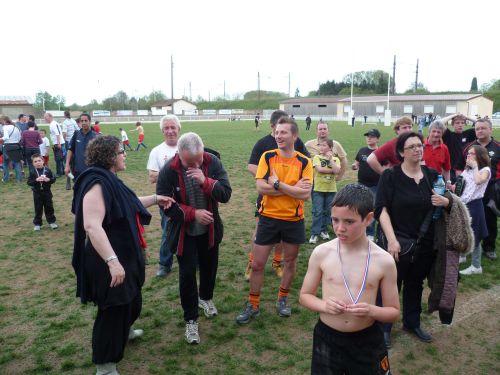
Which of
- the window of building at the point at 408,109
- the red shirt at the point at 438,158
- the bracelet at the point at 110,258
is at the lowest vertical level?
the bracelet at the point at 110,258

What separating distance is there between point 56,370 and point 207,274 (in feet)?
5.20

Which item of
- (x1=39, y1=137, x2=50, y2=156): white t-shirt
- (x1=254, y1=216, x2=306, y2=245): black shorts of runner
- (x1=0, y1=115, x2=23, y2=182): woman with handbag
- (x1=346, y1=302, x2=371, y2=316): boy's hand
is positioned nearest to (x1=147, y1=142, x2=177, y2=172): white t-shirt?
(x1=254, y1=216, x2=306, y2=245): black shorts of runner

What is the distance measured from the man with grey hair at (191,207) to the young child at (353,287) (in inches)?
63.1

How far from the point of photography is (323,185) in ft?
21.6

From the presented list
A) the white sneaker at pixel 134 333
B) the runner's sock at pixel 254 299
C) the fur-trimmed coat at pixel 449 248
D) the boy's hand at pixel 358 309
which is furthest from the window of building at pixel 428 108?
the boy's hand at pixel 358 309

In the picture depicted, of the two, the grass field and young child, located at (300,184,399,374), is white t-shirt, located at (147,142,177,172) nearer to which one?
the grass field

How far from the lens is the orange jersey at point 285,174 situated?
4.16 m

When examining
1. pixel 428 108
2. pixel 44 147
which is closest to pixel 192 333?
pixel 44 147

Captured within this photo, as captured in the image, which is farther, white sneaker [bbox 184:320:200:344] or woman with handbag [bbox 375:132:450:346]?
white sneaker [bbox 184:320:200:344]

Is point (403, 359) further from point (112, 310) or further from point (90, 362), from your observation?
point (90, 362)

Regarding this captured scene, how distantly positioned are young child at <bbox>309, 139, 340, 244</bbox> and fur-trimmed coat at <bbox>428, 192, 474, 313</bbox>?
281 centimetres

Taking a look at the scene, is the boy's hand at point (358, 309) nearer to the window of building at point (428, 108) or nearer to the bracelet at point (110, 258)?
the bracelet at point (110, 258)

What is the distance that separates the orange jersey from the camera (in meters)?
4.16

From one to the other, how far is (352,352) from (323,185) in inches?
172
